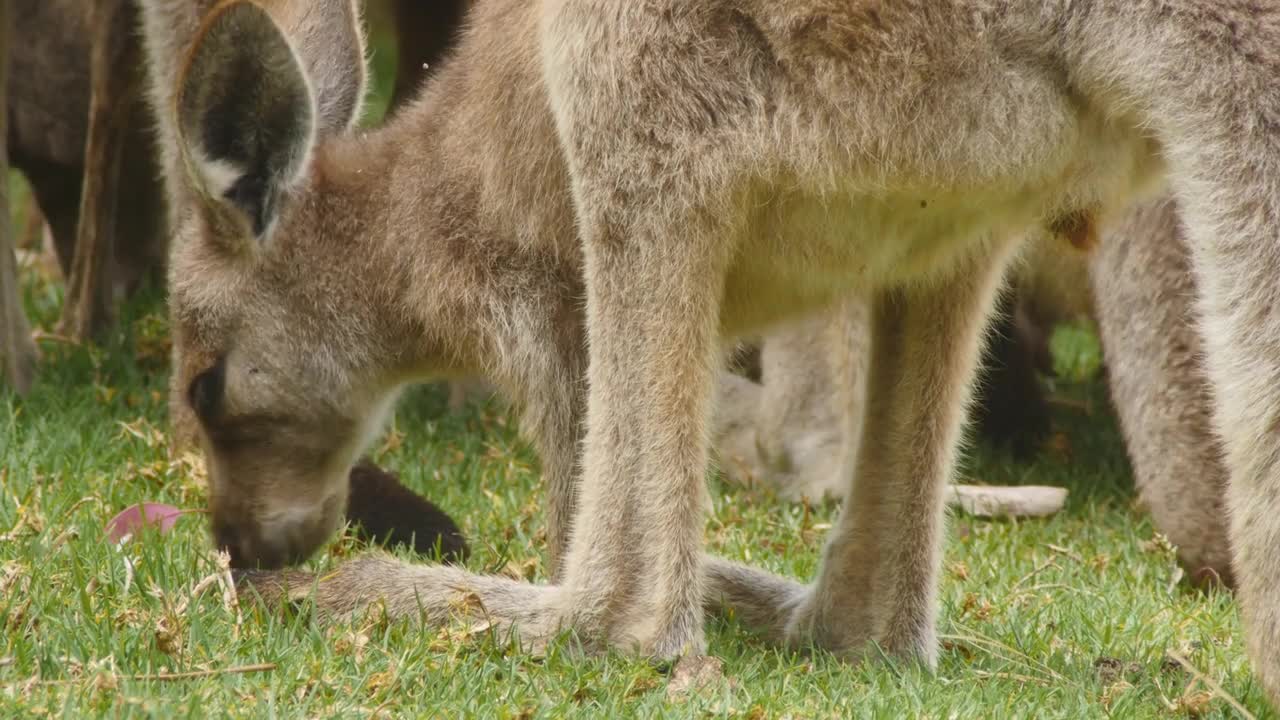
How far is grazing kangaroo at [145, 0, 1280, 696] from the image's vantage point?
298 cm

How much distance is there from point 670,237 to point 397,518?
1.42 m

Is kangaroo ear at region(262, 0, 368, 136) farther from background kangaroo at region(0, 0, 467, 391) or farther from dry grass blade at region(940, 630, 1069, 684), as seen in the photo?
dry grass blade at region(940, 630, 1069, 684)

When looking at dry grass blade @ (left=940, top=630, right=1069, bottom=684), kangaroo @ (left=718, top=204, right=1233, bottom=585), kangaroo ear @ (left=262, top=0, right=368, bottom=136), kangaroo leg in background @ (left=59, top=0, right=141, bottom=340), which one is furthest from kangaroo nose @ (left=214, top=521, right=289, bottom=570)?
→ kangaroo leg in background @ (left=59, top=0, right=141, bottom=340)

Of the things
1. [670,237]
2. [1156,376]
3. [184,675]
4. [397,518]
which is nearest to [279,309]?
[397,518]

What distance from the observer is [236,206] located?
13.3 ft

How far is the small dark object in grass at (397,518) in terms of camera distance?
4.32 meters

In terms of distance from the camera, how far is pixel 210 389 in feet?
14.1

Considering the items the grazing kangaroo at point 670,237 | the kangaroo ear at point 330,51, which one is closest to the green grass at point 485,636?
the grazing kangaroo at point 670,237

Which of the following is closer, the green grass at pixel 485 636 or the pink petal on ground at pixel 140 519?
the green grass at pixel 485 636

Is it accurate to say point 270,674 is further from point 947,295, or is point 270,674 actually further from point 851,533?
point 947,295

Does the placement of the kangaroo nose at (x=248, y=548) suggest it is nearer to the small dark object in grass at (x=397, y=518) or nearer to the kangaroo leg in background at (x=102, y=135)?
the small dark object in grass at (x=397, y=518)

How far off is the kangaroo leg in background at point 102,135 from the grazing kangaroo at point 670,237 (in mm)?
2125

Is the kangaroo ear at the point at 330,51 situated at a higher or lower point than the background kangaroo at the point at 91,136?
higher

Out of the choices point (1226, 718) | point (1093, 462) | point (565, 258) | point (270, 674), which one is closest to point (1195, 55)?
point (1226, 718)
